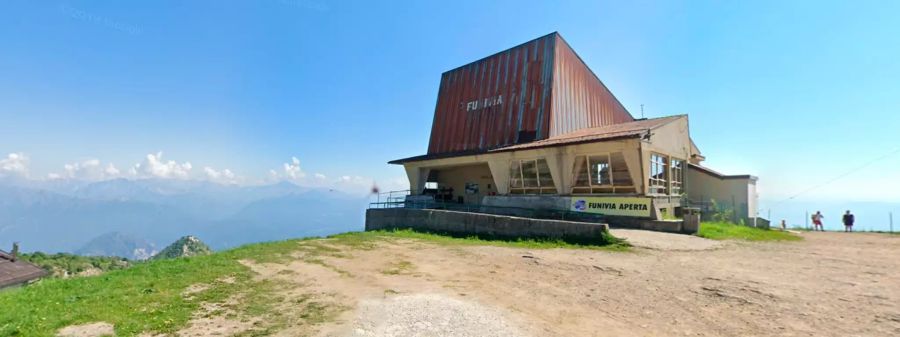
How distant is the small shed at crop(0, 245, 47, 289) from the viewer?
68.3 ft

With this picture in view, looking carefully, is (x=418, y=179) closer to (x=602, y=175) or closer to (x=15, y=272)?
(x=602, y=175)

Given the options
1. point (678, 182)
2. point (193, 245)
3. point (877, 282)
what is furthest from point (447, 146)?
point (193, 245)

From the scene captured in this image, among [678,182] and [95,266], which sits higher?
[678,182]

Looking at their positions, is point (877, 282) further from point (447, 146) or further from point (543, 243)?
point (447, 146)

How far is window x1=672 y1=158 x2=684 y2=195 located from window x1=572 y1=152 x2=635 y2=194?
5260 millimetres

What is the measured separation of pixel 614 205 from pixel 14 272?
108 ft

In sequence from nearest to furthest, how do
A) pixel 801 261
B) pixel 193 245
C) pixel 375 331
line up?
pixel 375 331 < pixel 801 261 < pixel 193 245

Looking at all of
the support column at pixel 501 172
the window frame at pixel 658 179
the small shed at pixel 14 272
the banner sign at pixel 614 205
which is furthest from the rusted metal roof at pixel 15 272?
the window frame at pixel 658 179

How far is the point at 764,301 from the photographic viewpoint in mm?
6238

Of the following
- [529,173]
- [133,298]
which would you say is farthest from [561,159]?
[133,298]

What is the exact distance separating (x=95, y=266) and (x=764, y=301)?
56.2 m

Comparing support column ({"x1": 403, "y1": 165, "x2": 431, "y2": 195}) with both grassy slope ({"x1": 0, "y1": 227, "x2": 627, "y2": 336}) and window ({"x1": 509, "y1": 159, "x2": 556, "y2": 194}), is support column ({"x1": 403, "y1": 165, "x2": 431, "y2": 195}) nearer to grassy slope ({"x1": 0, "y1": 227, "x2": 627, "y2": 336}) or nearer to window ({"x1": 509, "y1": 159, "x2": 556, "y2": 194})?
window ({"x1": 509, "y1": 159, "x2": 556, "y2": 194})

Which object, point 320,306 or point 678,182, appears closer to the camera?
point 320,306

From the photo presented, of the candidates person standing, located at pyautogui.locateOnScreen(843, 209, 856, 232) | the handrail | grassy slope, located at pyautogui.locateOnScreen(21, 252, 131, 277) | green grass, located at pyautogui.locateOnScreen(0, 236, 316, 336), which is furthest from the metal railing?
grassy slope, located at pyautogui.locateOnScreen(21, 252, 131, 277)
